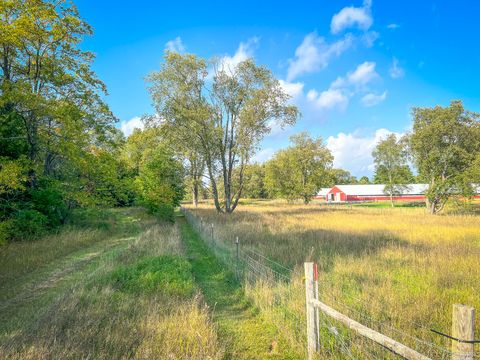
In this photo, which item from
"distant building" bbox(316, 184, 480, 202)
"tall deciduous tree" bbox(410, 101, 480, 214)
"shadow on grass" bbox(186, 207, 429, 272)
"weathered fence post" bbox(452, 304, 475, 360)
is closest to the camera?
"weathered fence post" bbox(452, 304, 475, 360)

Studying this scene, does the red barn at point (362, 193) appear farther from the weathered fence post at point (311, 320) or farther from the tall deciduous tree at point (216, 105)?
the weathered fence post at point (311, 320)

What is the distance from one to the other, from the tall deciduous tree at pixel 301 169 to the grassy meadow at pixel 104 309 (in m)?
44.8

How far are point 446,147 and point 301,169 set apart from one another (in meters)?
26.6

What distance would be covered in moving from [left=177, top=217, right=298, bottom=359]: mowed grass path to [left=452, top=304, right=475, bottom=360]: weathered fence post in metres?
2.84

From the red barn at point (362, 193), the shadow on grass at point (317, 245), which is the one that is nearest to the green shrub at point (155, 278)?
the shadow on grass at point (317, 245)

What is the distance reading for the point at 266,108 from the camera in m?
27.7

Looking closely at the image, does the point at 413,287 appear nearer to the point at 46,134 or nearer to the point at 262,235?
the point at 262,235

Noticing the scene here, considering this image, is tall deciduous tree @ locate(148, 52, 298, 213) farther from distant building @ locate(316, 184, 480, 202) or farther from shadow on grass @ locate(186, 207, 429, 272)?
distant building @ locate(316, 184, 480, 202)

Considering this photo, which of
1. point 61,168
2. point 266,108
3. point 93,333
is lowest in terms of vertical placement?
point 93,333

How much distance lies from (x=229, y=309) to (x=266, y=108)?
23665mm

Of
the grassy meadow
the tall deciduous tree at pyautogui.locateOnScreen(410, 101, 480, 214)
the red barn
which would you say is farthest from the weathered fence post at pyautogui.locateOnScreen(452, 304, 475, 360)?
the red barn

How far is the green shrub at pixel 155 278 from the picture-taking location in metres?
6.94

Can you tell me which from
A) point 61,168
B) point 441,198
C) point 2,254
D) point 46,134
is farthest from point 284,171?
point 2,254

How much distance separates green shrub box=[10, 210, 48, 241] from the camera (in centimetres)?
1313
